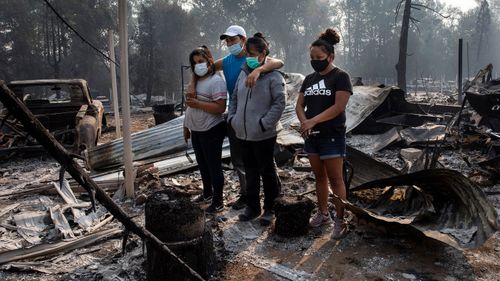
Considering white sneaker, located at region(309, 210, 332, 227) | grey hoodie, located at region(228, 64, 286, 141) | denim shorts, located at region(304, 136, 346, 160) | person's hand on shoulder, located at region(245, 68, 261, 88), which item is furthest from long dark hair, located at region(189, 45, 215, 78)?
white sneaker, located at region(309, 210, 332, 227)

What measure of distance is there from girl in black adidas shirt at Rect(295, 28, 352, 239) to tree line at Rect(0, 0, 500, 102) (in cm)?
1671

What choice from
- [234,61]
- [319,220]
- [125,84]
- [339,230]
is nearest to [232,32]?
[234,61]

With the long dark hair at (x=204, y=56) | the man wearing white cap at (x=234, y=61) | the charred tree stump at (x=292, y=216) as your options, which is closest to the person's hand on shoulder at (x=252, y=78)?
the man wearing white cap at (x=234, y=61)

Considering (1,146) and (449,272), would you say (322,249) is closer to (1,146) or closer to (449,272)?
(449,272)

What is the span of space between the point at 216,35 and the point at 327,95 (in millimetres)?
43932

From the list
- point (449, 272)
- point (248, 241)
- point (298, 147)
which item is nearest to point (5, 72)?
point (298, 147)

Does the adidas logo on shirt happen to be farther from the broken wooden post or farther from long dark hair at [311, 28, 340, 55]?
the broken wooden post

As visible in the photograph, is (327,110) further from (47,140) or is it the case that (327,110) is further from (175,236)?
(47,140)

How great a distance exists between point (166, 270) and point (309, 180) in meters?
3.39

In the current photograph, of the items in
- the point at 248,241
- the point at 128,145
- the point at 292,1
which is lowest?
the point at 248,241

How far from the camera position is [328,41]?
366 cm

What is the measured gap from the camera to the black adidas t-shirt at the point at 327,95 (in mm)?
3529

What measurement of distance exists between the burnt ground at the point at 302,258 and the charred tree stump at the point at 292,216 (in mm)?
73

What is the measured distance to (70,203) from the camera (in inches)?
195
